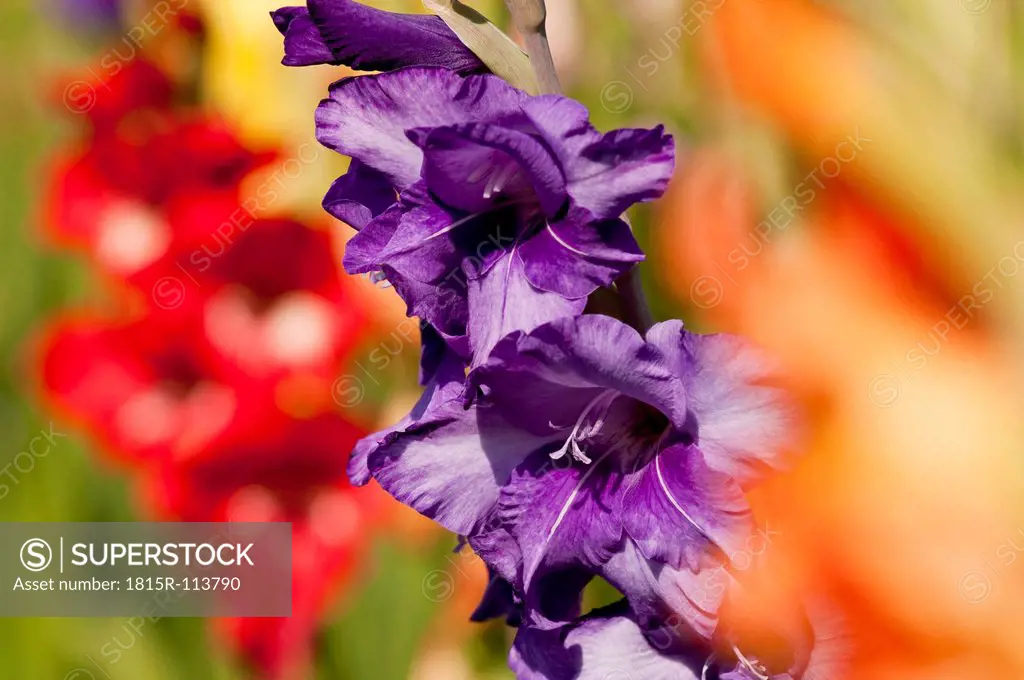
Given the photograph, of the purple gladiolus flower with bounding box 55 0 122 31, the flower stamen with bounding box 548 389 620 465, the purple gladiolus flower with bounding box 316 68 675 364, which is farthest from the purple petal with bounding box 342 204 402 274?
the purple gladiolus flower with bounding box 55 0 122 31

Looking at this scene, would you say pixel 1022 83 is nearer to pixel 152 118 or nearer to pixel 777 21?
pixel 777 21

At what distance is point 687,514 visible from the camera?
0.39m

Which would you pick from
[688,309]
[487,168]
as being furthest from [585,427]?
[688,309]

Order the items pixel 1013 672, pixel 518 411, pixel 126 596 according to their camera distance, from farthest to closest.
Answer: pixel 126 596, pixel 518 411, pixel 1013 672

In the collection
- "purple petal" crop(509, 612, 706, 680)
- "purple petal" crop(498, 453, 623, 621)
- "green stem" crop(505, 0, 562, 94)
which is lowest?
"purple petal" crop(509, 612, 706, 680)

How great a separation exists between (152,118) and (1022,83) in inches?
37.9

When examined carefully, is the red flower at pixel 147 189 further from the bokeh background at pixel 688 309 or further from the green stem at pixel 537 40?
the green stem at pixel 537 40

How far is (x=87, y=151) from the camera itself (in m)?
1.08

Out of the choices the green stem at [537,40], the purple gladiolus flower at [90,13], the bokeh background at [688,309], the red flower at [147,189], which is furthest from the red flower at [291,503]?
the purple gladiolus flower at [90,13]

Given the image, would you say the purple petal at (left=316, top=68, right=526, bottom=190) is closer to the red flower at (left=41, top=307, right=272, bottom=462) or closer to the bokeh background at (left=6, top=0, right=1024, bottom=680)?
the bokeh background at (left=6, top=0, right=1024, bottom=680)

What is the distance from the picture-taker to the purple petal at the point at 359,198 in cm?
46

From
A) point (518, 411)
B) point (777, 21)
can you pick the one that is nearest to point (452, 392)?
point (518, 411)

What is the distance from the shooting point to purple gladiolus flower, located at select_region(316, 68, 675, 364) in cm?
37

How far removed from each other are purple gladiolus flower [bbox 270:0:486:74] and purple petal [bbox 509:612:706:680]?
25 centimetres
